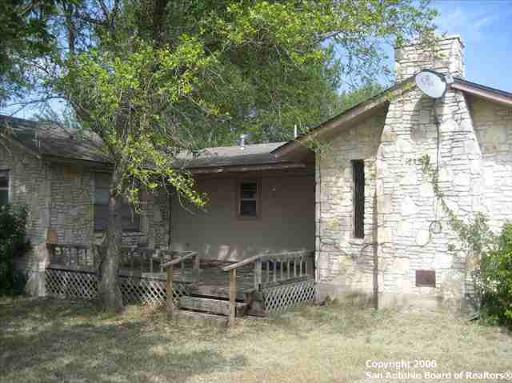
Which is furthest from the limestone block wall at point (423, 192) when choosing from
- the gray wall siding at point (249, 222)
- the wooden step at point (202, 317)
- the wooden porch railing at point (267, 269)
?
the gray wall siding at point (249, 222)

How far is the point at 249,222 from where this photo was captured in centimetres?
1556

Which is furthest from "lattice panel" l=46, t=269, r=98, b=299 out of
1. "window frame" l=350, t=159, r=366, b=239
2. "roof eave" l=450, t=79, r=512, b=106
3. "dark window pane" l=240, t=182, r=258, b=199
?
"roof eave" l=450, t=79, r=512, b=106

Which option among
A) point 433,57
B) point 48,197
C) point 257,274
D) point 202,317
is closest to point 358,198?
point 257,274

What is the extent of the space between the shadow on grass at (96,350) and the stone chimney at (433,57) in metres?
6.59

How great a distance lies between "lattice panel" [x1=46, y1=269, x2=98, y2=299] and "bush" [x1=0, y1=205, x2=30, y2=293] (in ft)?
2.81

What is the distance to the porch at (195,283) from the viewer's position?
10.4 metres

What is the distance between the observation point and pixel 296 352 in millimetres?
7953

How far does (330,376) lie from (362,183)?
558 centimetres

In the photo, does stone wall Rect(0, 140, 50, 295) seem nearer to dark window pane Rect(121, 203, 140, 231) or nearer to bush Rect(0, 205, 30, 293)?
bush Rect(0, 205, 30, 293)

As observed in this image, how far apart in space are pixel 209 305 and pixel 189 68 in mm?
4468

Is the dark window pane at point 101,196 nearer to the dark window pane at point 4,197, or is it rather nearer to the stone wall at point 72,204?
the stone wall at point 72,204

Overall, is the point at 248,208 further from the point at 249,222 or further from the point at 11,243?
the point at 11,243

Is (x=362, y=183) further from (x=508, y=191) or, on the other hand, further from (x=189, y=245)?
(x=189, y=245)

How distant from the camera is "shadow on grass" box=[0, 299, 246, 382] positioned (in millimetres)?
6910
